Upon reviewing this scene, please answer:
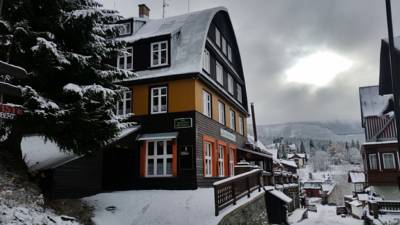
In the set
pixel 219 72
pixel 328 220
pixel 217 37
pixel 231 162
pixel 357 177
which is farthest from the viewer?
pixel 357 177

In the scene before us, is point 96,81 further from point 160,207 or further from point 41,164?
point 160,207

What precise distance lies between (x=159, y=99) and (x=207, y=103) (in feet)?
9.84

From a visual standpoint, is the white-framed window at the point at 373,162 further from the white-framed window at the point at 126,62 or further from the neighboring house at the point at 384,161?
the white-framed window at the point at 126,62

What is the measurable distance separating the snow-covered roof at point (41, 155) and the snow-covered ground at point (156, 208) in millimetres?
1956

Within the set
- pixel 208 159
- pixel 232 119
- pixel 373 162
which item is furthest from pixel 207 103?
pixel 373 162

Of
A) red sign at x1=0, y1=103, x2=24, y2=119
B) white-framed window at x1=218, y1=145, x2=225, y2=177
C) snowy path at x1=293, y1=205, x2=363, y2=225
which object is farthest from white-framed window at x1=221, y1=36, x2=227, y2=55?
red sign at x1=0, y1=103, x2=24, y2=119

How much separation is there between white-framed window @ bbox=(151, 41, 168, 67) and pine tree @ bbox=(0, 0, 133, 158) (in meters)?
7.11

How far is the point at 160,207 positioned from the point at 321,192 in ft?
247

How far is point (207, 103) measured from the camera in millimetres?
20250

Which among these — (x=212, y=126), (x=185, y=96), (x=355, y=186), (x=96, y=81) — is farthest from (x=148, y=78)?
(x=355, y=186)

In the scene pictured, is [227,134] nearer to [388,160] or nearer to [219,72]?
[219,72]

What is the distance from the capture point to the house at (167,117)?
1762cm

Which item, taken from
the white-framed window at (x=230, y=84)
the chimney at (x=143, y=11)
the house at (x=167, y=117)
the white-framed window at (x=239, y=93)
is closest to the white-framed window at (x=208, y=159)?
the house at (x=167, y=117)

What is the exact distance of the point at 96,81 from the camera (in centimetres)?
1215
